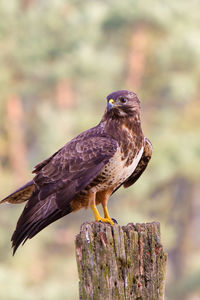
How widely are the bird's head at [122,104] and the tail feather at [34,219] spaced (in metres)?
0.95

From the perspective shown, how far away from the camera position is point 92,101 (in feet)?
104

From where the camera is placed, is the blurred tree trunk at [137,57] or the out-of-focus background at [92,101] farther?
the blurred tree trunk at [137,57]

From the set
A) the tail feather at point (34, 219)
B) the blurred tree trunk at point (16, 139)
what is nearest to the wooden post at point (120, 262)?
the tail feather at point (34, 219)

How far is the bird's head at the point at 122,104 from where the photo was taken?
22.0ft

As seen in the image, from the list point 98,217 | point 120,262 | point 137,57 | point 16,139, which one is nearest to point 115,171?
point 98,217

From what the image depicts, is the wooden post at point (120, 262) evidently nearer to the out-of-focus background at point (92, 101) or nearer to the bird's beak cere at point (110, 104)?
the bird's beak cere at point (110, 104)

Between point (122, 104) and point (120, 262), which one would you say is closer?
point (120, 262)

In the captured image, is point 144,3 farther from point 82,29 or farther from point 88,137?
point 88,137

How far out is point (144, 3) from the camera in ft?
90.1

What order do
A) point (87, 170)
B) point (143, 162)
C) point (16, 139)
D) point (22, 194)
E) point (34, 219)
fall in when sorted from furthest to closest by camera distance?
point (16, 139), point (143, 162), point (22, 194), point (87, 170), point (34, 219)

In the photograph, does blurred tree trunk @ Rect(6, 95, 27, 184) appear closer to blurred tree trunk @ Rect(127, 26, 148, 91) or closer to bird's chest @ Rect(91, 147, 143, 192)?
blurred tree trunk @ Rect(127, 26, 148, 91)

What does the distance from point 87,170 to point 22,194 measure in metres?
0.72

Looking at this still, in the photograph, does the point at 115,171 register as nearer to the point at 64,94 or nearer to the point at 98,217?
the point at 98,217

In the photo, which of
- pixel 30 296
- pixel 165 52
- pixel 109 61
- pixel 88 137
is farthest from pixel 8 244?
pixel 88 137
